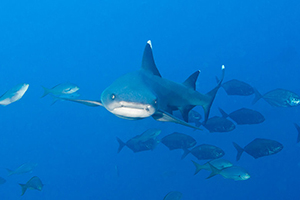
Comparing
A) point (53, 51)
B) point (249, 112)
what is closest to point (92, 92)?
point (53, 51)

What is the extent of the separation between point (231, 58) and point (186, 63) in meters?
9.48

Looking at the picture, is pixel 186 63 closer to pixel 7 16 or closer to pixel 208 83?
pixel 208 83

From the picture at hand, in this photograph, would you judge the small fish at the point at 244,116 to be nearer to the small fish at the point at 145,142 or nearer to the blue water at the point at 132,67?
the small fish at the point at 145,142

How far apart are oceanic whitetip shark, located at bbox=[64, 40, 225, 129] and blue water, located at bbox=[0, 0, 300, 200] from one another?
9.85 metres

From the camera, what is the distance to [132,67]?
59594mm

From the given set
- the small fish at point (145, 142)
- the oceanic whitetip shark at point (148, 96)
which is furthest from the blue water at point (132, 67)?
the oceanic whitetip shark at point (148, 96)

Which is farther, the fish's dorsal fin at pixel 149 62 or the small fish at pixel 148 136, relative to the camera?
the small fish at pixel 148 136

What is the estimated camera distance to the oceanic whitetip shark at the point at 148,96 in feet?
9.45

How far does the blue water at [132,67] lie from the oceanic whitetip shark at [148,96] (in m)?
9.85

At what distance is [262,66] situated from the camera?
47.7 m

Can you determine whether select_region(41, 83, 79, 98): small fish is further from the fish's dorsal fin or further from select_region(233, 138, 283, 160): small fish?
select_region(233, 138, 283, 160): small fish

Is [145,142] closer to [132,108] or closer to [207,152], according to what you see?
[207,152]

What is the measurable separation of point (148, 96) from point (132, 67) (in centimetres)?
5733

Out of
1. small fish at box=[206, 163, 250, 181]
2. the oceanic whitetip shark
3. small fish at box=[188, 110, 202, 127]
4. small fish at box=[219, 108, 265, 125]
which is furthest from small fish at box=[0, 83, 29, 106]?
small fish at box=[219, 108, 265, 125]
